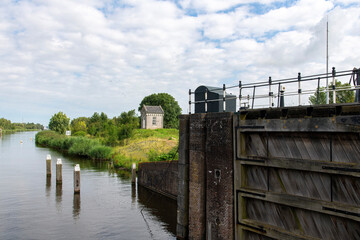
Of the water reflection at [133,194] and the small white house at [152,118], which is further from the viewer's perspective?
the small white house at [152,118]

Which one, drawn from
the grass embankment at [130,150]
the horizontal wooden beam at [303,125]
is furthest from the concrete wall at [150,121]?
the horizontal wooden beam at [303,125]

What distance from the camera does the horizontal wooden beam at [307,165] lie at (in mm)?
6203

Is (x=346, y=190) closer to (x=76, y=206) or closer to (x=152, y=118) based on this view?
(x=76, y=206)

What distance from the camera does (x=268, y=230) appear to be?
302 inches

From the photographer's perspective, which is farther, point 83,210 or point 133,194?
point 133,194

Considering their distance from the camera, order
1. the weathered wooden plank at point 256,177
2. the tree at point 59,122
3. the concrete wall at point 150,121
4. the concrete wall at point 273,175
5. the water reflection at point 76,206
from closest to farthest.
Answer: the concrete wall at point 273,175 → the weathered wooden plank at point 256,177 → the water reflection at point 76,206 → the concrete wall at point 150,121 → the tree at point 59,122

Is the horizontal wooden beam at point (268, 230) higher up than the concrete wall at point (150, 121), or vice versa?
the concrete wall at point (150, 121)

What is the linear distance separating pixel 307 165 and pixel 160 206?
11.8m

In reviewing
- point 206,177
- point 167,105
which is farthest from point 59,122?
point 206,177

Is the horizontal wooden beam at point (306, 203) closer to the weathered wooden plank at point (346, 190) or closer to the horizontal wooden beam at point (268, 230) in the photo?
the weathered wooden plank at point (346, 190)

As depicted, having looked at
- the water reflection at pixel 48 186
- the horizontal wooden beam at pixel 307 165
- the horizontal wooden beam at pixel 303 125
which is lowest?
the water reflection at pixel 48 186

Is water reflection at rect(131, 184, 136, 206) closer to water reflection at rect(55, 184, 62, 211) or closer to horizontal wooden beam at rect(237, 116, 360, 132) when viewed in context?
water reflection at rect(55, 184, 62, 211)

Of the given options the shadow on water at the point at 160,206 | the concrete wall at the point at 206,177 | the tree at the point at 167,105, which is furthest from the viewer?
the tree at the point at 167,105

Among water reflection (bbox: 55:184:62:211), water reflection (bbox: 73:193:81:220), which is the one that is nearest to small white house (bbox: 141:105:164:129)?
water reflection (bbox: 55:184:62:211)
